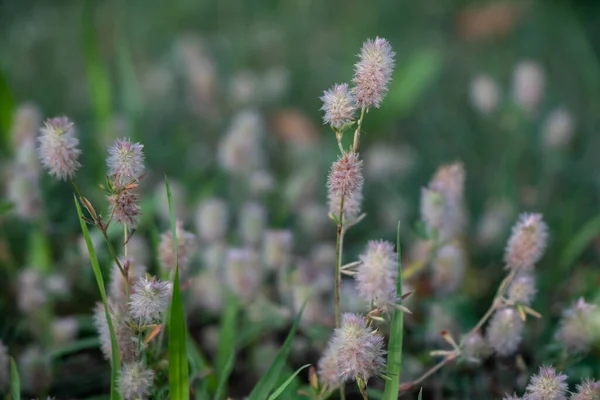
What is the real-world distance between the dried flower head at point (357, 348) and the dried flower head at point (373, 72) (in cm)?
31

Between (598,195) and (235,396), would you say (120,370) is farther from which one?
(598,195)

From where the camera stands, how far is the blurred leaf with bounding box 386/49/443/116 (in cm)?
267

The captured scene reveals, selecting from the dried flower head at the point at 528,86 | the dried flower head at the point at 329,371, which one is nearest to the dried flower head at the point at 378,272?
the dried flower head at the point at 329,371

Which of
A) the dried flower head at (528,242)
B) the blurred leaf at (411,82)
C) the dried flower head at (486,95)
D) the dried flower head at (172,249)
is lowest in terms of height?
the dried flower head at (528,242)

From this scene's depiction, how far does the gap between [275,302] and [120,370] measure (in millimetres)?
753

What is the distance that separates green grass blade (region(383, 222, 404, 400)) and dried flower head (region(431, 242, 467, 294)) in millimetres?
461

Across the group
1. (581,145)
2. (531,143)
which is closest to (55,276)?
(531,143)

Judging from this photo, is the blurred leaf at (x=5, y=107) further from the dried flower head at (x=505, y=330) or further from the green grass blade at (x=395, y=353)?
the dried flower head at (x=505, y=330)

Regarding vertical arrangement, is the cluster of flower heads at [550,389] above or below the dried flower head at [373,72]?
below

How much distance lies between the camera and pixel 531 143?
2.43 m

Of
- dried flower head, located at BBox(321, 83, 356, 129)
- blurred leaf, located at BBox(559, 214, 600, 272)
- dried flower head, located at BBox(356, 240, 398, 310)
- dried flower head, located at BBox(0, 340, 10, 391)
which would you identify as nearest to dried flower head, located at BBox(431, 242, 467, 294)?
blurred leaf, located at BBox(559, 214, 600, 272)

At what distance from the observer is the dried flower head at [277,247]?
1637 mm

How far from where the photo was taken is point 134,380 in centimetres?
108

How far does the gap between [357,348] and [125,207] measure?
0.39 metres
